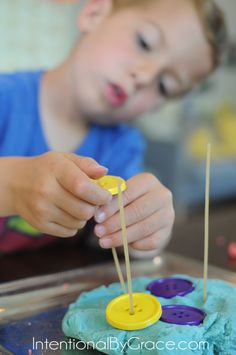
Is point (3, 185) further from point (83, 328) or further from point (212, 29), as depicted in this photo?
point (212, 29)

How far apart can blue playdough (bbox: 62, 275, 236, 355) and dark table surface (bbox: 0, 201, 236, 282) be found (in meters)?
0.28

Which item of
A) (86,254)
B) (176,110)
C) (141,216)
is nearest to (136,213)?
(141,216)

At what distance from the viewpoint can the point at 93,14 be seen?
38.6 inches

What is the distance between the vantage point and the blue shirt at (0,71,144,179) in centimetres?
90

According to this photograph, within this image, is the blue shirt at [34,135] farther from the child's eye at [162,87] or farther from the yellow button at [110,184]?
the yellow button at [110,184]

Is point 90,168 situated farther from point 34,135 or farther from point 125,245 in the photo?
point 34,135

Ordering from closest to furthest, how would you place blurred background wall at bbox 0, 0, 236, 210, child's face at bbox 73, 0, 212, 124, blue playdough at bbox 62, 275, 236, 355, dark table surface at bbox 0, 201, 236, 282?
blue playdough at bbox 62, 275, 236, 355 → dark table surface at bbox 0, 201, 236, 282 → child's face at bbox 73, 0, 212, 124 → blurred background wall at bbox 0, 0, 236, 210

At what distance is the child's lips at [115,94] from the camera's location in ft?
2.89

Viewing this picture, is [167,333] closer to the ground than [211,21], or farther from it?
closer to the ground

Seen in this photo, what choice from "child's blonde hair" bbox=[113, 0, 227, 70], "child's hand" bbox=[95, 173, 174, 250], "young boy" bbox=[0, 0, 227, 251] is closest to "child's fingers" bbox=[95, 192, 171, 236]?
"child's hand" bbox=[95, 173, 174, 250]

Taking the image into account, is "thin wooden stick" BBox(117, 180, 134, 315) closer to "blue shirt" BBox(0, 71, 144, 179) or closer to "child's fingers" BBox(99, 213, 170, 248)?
"child's fingers" BBox(99, 213, 170, 248)

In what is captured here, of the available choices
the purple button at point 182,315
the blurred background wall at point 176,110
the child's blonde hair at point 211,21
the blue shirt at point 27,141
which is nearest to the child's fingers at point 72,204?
the purple button at point 182,315

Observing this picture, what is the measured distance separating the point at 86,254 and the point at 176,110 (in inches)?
48.7

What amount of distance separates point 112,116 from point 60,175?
55cm
